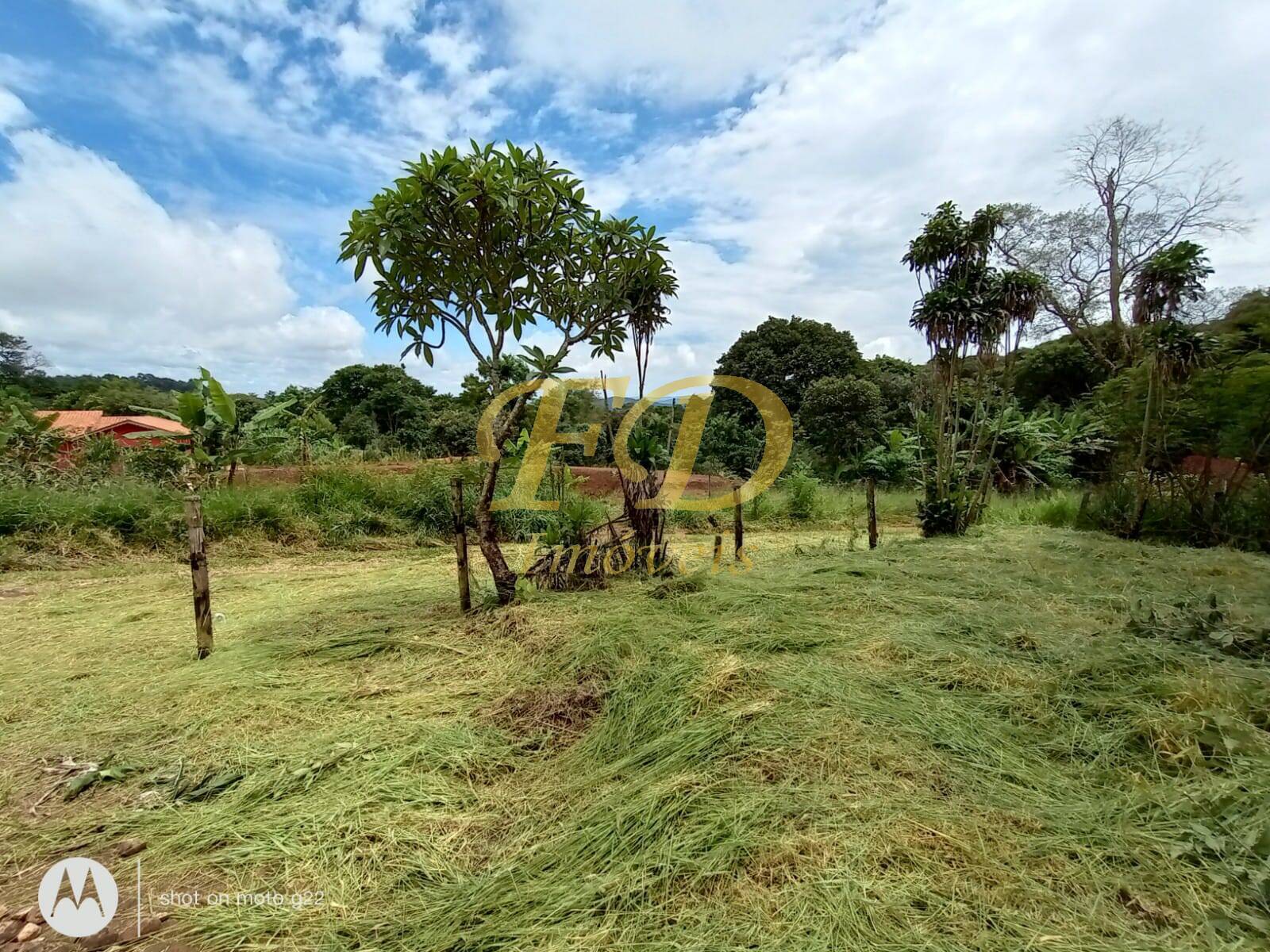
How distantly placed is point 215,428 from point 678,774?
8574 mm

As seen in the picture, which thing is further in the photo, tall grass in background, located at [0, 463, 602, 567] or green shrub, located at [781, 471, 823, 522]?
green shrub, located at [781, 471, 823, 522]

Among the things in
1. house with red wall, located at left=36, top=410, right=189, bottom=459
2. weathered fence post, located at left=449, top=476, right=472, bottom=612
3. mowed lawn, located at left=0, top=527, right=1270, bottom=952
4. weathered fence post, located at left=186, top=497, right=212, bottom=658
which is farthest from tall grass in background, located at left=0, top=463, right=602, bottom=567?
weathered fence post, located at left=186, top=497, right=212, bottom=658

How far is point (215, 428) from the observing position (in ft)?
25.7

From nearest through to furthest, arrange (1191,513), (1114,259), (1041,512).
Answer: (1191,513) < (1041,512) < (1114,259)

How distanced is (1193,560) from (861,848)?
572 cm

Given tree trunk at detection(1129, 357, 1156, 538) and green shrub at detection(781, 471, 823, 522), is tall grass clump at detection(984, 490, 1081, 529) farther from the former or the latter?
green shrub at detection(781, 471, 823, 522)

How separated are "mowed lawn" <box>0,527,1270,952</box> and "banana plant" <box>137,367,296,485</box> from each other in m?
4.43

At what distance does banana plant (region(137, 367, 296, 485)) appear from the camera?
7438 millimetres

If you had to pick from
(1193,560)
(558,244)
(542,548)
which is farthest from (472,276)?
(1193,560)

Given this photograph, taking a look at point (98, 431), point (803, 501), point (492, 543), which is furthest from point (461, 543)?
point (98, 431)

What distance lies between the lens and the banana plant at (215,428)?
744 cm

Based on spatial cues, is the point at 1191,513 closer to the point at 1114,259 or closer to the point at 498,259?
the point at 498,259

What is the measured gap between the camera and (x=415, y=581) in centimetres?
529

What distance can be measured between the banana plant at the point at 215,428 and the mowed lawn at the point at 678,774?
443 centimetres
